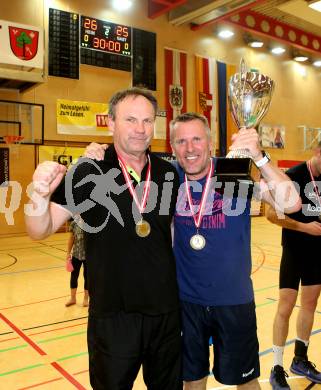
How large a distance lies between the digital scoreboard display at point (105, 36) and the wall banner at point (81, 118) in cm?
184

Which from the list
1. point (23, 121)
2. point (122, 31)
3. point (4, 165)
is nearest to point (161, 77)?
point (122, 31)

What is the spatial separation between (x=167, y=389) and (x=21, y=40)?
10.7m

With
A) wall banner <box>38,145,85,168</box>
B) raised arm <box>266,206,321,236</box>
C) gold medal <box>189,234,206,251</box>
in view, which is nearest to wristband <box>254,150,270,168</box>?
gold medal <box>189,234,206,251</box>

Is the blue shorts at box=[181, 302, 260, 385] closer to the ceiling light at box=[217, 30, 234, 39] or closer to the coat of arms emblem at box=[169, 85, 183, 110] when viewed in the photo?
the coat of arms emblem at box=[169, 85, 183, 110]

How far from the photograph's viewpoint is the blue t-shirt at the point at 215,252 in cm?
230

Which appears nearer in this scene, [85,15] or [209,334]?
[209,334]

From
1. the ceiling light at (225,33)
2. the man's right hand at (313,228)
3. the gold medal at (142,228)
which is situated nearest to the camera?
the gold medal at (142,228)

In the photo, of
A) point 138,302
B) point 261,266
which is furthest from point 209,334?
point 261,266

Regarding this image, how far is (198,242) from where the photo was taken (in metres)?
2.32

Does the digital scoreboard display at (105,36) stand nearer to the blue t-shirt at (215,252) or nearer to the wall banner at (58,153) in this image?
the wall banner at (58,153)

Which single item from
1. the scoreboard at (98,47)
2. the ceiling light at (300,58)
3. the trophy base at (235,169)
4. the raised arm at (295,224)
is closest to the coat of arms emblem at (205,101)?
the scoreboard at (98,47)

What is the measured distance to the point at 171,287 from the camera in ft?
6.94

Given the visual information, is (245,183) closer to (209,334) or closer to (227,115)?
(209,334)

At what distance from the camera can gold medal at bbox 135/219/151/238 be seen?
80.6 inches
